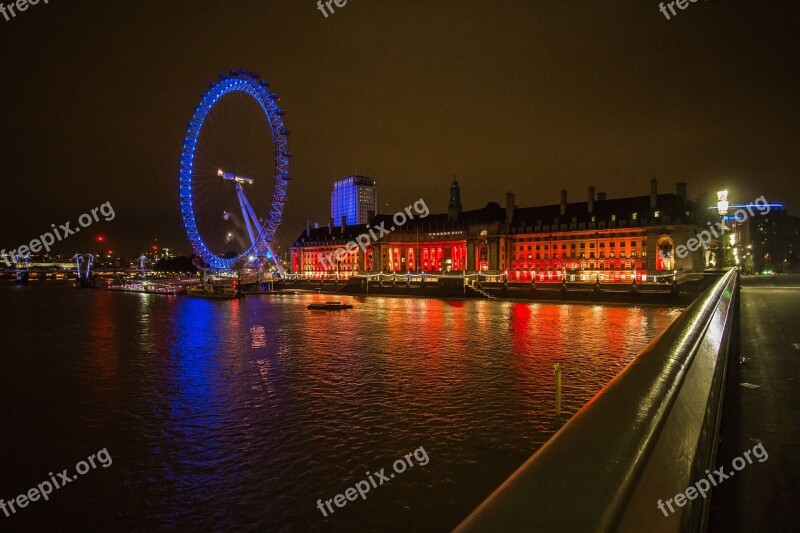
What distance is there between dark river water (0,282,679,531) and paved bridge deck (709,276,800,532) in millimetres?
3325

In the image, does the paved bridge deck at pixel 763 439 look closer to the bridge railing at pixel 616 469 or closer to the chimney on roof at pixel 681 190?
the bridge railing at pixel 616 469

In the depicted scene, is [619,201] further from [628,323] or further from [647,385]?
[647,385]

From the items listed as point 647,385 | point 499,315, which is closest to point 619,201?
point 499,315

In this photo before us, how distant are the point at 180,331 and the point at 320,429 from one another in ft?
77.2

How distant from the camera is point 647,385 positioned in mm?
3039

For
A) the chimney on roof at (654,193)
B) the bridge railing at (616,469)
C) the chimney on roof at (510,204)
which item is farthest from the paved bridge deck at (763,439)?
the chimney on roof at (510,204)

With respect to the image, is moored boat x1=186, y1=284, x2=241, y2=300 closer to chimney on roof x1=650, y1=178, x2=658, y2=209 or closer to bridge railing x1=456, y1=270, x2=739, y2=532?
bridge railing x1=456, y1=270, x2=739, y2=532

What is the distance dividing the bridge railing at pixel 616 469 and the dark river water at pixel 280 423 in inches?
203

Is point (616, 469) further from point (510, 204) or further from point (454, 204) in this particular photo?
point (454, 204)

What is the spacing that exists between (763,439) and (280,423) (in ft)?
31.4

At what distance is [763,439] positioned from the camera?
8.52m

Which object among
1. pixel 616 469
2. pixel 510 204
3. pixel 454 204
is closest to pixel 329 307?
pixel 616 469

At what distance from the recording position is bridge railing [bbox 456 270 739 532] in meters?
1.62

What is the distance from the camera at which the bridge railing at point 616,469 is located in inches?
63.6
